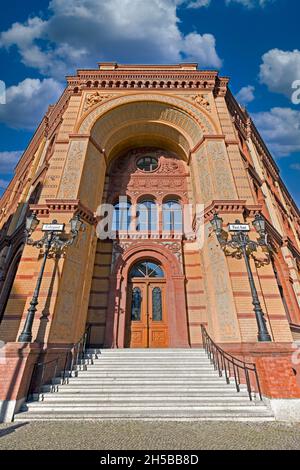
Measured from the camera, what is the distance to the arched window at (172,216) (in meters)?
11.4

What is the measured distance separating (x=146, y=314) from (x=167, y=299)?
111 centimetres

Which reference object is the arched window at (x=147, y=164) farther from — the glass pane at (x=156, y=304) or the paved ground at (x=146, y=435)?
the paved ground at (x=146, y=435)

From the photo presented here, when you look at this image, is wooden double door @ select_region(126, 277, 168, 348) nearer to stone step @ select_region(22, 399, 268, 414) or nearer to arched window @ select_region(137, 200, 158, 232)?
arched window @ select_region(137, 200, 158, 232)

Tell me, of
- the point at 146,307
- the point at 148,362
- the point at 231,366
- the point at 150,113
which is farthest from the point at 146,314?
the point at 150,113

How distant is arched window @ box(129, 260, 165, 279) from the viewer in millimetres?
10461

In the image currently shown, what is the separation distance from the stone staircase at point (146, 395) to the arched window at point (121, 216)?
5.97 m

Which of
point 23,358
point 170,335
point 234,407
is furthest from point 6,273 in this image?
point 234,407

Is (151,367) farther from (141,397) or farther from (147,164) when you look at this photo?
(147,164)

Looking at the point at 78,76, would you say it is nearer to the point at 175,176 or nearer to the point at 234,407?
the point at 175,176

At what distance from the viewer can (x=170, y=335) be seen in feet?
29.8

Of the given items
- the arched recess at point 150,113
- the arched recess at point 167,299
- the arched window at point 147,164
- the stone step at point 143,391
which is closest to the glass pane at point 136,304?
the arched recess at point 167,299

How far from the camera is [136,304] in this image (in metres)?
9.98

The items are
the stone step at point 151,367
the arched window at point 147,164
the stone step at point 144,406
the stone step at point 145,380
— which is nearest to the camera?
the stone step at point 144,406
